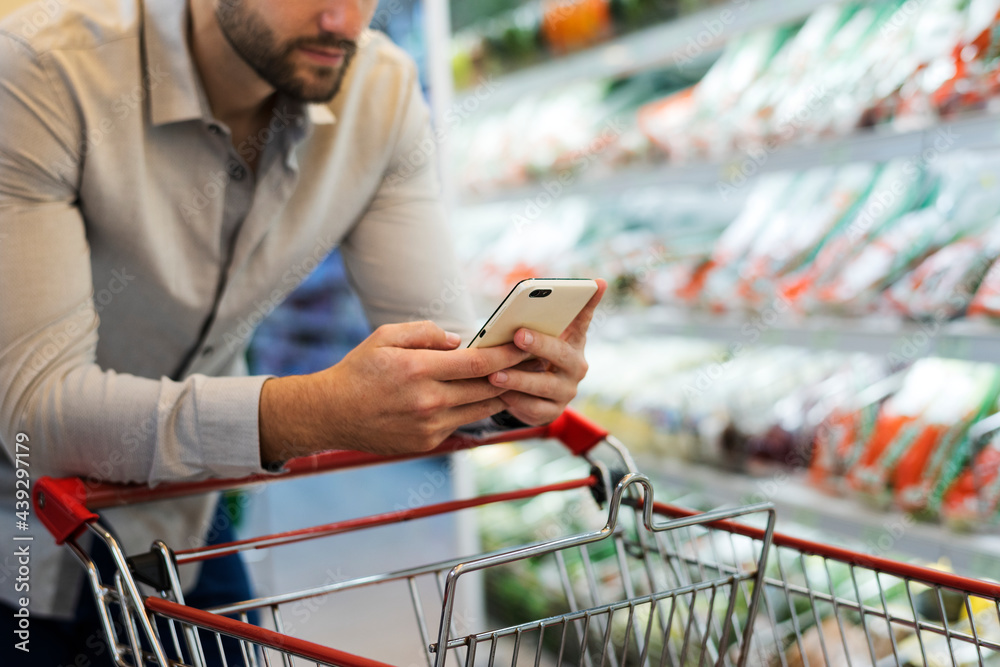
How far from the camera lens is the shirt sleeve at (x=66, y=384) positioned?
→ 886 mm

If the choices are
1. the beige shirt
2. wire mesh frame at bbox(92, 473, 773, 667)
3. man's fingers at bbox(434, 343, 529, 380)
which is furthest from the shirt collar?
wire mesh frame at bbox(92, 473, 773, 667)

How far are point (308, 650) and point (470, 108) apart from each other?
8.16 ft

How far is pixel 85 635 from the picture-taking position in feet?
3.84

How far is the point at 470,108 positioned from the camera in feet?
9.48

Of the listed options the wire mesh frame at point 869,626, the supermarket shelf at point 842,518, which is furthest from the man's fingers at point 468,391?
the supermarket shelf at point 842,518

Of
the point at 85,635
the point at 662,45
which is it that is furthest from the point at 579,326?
the point at 662,45

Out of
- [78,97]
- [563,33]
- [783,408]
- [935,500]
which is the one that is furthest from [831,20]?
[78,97]

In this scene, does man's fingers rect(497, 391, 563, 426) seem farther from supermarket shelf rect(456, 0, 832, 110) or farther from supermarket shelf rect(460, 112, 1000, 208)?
supermarket shelf rect(456, 0, 832, 110)

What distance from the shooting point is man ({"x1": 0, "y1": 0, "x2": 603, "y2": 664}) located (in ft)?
2.90

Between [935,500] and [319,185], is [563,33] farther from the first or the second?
[935,500]

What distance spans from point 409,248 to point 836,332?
95 cm

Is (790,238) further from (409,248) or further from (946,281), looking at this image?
(409,248)

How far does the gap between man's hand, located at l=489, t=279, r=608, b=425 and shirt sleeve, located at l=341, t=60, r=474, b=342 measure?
28cm

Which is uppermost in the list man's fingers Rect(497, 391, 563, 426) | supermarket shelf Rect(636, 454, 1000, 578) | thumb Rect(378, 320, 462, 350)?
thumb Rect(378, 320, 462, 350)
